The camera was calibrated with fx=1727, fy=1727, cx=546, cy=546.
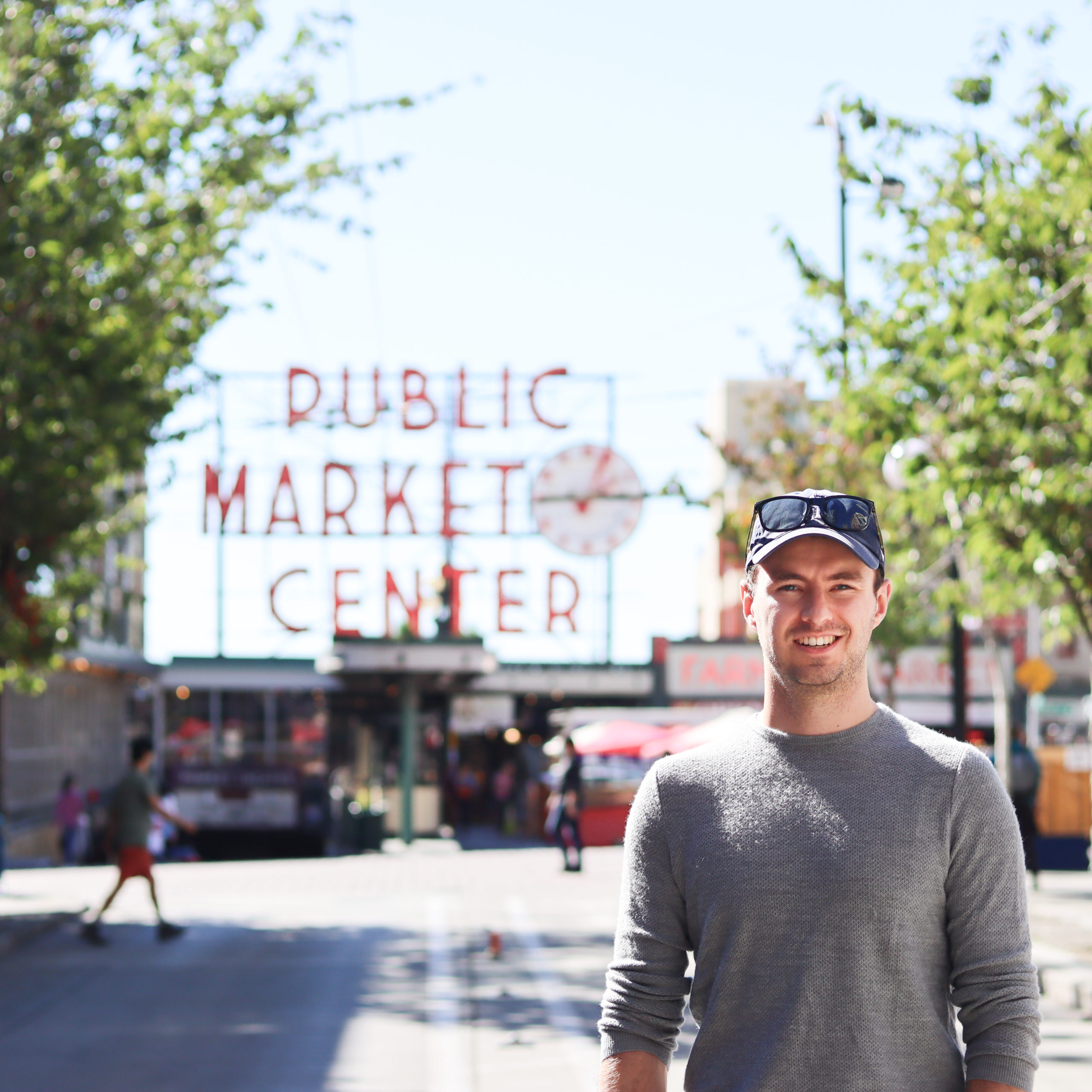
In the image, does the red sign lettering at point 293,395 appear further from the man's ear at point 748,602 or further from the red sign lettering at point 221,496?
the man's ear at point 748,602

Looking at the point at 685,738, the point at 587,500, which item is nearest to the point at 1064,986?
the point at 685,738

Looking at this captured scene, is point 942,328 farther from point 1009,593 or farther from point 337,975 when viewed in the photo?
point 337,975

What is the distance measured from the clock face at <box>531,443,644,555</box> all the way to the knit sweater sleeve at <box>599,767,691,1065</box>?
2682 centimetres

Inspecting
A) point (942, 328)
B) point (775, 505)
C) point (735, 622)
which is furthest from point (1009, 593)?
point (735, 622)

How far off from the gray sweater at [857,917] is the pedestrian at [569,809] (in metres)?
21.0

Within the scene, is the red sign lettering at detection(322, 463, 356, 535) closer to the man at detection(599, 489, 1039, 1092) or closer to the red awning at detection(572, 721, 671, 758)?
the red awning at detection(572, 721, 671, 758)

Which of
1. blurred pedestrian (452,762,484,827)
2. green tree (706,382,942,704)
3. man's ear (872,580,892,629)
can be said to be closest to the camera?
man's ear (872,580,892,629)

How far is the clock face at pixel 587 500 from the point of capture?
30281 millimetres

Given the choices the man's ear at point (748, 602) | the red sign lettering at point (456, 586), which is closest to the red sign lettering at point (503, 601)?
the red sign lettering at point (456, 586)

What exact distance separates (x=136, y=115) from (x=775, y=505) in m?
13.7

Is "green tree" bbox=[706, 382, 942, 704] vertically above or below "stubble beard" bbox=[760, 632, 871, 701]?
above

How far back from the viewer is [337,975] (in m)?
13.3

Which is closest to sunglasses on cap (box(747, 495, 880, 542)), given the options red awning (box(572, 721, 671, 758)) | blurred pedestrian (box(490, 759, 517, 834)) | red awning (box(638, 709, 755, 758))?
red awning (box(638, 709, 755, 758))

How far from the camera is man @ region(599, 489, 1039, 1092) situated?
2.88 m
